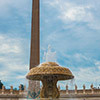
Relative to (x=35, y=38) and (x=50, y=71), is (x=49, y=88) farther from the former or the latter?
(x=35, y=38)

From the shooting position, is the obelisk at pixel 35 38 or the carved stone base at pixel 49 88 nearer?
the carved stone base at pixel 49 88

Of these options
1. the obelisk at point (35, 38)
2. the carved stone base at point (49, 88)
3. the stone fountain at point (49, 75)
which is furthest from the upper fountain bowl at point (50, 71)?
the obelisk at point (35, 38)

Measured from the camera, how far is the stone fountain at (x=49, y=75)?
1501cm

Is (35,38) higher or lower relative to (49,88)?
higher

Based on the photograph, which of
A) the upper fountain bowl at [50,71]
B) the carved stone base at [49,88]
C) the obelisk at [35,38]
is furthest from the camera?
the obelisk at [35,38]

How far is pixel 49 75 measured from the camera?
15148 millimetres

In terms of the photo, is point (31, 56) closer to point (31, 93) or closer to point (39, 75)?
point (31, 93)

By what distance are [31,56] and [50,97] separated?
1953cm

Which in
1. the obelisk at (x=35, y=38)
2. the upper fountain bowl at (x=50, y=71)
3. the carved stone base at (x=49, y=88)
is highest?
the obelisk at (x=35, y=38)

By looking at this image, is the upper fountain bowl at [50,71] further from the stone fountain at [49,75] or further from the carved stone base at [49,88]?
the carved stone base at [49,88]

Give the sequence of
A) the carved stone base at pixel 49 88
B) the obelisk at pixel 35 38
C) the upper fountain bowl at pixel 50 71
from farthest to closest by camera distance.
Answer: the obelisk at pixel 35 38 → the carved stone base at pixel 49 88 → the upper fountain bowl at pixel 50 71

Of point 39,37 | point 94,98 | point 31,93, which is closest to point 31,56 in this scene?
point 39,37

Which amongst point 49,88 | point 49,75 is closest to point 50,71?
point 49,75

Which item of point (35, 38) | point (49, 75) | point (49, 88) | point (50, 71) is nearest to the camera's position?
point (50, 71)
